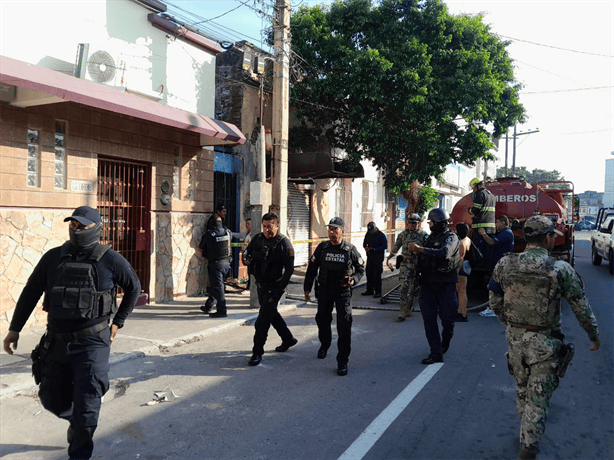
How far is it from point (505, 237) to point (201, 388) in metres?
5.62

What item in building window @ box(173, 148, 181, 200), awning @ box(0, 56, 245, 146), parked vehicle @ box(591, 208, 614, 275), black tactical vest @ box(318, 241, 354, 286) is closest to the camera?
black tactical vest @ box(318, 241, 354, 286)

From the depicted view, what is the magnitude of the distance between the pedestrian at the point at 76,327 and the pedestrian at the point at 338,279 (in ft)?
8.99

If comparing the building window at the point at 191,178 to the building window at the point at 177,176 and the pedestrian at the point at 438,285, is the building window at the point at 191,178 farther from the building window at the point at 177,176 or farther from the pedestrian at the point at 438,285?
the pedestrian at the point at 438,285

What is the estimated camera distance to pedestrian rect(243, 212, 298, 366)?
581cm

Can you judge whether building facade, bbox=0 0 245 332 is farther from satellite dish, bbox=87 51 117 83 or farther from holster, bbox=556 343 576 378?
holster, bbox=556 343 576 378

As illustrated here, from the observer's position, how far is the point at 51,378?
330cm

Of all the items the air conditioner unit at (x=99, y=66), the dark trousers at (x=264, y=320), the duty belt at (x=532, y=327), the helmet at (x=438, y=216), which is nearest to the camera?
the duty belt at (x=532, y=327)

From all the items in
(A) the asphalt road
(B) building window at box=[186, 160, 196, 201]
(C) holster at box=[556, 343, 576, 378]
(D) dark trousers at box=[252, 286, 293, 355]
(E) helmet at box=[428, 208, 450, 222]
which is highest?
(B) building window at box=[186, 160, 196, 201]

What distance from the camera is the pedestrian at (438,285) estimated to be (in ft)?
19.1

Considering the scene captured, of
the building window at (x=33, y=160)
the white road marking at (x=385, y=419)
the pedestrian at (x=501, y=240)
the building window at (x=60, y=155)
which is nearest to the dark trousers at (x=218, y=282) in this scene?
the building window at (x=60, y=155)

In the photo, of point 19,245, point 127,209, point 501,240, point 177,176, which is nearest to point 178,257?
point 127,209

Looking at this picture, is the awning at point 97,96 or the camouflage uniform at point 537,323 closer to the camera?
the camouflage uniform at point 537,323

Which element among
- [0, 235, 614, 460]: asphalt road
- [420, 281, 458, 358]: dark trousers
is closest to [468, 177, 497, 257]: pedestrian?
[0, 235, 614, 460]: asphalt road

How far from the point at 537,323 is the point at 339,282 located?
252 centimetres
